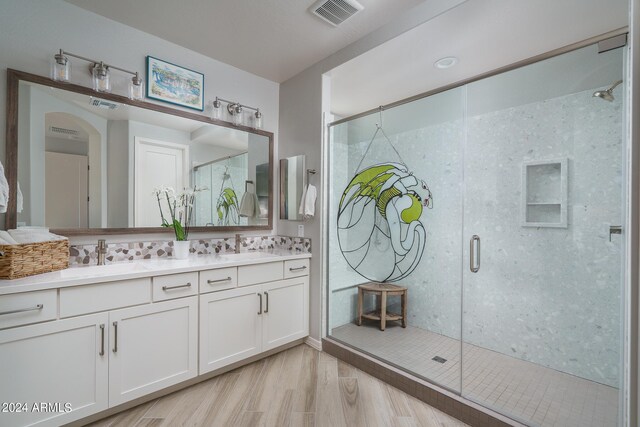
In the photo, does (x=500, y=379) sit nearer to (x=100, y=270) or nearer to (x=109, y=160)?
(x=100, y=270)

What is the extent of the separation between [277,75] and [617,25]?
2615mm

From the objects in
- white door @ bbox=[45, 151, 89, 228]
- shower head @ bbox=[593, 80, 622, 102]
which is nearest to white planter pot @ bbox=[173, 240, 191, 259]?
white door @ bbox=[45, 151, 89, 228]

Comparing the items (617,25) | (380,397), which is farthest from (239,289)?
(617,25)

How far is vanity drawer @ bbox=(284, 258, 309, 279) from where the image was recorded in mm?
2496

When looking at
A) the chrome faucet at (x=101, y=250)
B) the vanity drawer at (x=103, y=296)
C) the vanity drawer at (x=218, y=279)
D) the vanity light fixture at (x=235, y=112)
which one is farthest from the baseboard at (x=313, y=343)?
the vanity light fixture at (x=235, y=112)

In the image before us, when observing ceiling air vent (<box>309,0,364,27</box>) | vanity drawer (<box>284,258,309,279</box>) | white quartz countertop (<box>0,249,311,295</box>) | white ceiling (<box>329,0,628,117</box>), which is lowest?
vanity drawer (<box>284,258,309,279</box>)

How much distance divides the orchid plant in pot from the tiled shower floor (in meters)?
1.54

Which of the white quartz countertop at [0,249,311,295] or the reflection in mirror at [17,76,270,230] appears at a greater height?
the reflection in mirror at [17,76,270,230]

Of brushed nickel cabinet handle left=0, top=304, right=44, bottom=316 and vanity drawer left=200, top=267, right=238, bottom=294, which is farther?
vanity drawer left=200, top=267, right=238, bottom=294

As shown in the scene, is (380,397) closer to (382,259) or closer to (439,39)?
(382,259)

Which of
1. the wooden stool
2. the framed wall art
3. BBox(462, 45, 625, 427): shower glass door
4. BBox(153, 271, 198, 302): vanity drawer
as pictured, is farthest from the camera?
the wooden stool

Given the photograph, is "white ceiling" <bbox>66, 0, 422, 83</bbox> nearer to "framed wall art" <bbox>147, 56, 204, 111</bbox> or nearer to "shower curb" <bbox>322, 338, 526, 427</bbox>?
"framed wall art" <bbox>147, 56, 204, 111</bbox>

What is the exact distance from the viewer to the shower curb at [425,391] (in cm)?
159

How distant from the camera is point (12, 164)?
1.72m
